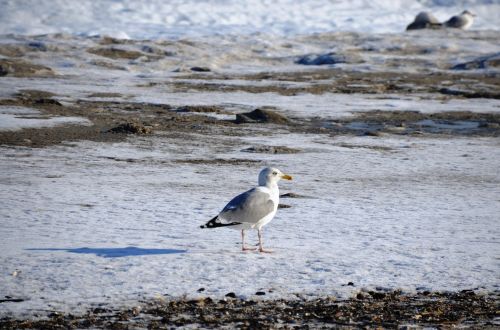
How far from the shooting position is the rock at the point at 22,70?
→ 26805 millimetres

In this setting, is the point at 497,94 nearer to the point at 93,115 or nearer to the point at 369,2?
the point at 93,115

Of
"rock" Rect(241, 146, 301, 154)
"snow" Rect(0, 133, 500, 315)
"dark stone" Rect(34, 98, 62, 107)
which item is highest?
"dark stone" Rect(34, 98, 62, 107)

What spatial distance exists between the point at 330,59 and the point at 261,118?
743 inches

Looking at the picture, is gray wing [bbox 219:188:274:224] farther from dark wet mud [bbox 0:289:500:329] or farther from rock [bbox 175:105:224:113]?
rock [bbox 175:105:224:113]

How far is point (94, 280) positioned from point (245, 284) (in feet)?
3.92

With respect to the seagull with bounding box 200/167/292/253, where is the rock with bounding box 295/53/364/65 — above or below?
above

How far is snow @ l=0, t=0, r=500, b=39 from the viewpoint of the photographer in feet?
192

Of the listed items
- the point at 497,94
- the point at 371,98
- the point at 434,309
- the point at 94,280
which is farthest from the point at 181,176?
the point at 497,94

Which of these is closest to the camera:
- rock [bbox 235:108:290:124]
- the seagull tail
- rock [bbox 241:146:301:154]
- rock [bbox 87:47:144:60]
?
the seagull tail

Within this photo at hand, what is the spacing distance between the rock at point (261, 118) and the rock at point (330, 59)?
18.4m

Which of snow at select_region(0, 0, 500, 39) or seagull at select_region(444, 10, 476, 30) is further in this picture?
snow at select_region(0, 0, 500, 39)

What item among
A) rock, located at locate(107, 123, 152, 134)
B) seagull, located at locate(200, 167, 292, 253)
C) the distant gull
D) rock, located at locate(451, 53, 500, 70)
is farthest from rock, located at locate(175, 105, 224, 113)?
the distant gull

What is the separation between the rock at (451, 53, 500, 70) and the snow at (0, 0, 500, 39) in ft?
77.8

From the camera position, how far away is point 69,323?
5770 millimetres
